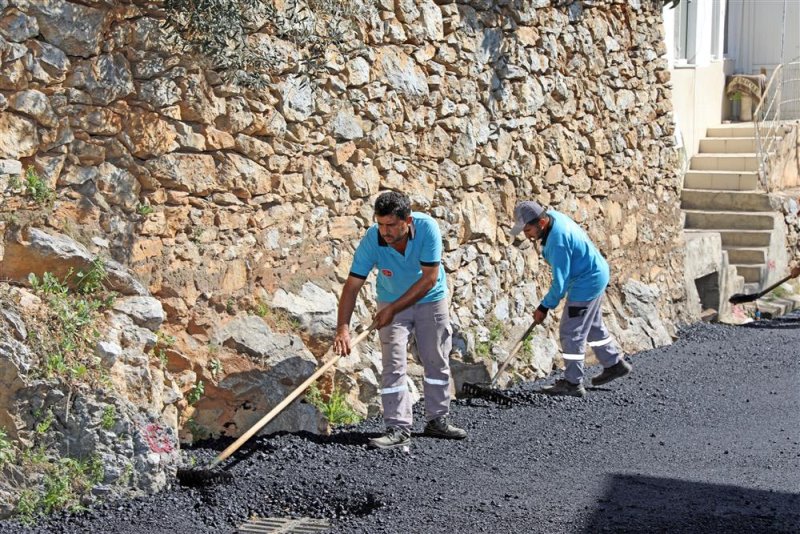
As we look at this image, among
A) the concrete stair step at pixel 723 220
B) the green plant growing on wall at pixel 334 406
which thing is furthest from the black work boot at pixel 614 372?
the concrete stair step at pixel 723 220

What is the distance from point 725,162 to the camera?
54.6 feet

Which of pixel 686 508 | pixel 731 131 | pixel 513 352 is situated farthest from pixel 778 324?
pixel 686 508

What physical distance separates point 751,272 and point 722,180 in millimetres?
1609

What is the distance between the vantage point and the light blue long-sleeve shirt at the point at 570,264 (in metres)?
8.70

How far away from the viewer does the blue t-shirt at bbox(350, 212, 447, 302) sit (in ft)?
23.2

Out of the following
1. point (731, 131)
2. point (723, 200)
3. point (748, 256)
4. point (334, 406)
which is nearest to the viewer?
point (334, 406)

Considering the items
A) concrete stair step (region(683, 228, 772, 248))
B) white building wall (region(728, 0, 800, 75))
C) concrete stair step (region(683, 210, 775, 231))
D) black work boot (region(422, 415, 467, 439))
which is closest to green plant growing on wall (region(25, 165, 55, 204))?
black work boot (region(422, 415, 467, 439))

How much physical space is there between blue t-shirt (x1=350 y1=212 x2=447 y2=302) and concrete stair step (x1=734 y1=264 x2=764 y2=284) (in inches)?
353

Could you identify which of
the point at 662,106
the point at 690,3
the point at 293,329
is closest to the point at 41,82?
the point at 293,329

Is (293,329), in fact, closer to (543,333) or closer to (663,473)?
(663,473)

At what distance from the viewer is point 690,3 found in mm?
17562

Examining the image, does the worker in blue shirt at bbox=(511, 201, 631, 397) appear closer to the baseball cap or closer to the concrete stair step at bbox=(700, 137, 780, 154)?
the baseball cap

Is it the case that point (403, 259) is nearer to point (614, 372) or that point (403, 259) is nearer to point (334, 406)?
point (334, 406)

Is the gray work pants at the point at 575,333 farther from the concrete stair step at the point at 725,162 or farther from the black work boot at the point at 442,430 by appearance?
the concrete stair step at the point at 725,162
